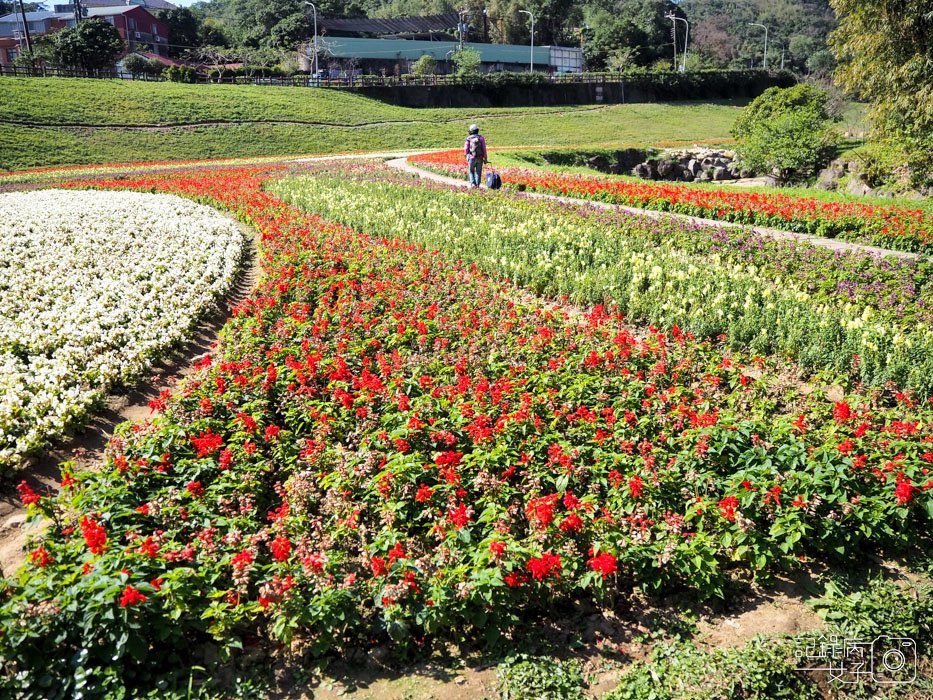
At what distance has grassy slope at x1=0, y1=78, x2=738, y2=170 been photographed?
117 feet

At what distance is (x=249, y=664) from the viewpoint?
4.09m

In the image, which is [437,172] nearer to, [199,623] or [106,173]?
[106,173]

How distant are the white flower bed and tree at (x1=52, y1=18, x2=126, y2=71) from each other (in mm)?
47910

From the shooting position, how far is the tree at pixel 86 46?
57.0 m

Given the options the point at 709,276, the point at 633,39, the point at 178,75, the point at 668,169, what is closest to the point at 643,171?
the point at 668,169

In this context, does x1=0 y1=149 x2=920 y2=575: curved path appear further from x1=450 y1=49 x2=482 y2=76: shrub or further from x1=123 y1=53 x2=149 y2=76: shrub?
x1=450 y1=49 x2=482 y2=76: shrub

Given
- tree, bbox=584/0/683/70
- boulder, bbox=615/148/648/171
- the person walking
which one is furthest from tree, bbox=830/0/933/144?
tree, bbox=584/0/683/70

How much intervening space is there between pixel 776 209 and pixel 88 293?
13.8 metres

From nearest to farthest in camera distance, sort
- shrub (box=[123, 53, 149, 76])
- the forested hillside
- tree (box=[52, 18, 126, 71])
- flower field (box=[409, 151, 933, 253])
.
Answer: flower field (box=[409, 151, 933, 253]) < tree (box=[52, 18, 126, 71]) < shrub (box=[123, 53, 149, 76]) < the forested hillside

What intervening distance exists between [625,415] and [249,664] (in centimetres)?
342

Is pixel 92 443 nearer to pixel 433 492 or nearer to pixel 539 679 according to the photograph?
pixel 433 492

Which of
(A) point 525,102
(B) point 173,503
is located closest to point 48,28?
(A) point 525,102

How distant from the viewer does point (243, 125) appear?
43062mm

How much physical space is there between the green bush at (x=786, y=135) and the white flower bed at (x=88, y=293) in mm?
24238
